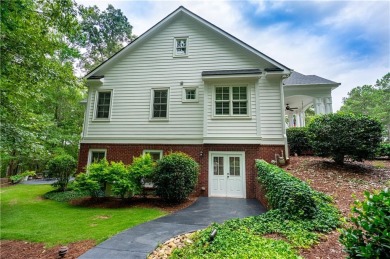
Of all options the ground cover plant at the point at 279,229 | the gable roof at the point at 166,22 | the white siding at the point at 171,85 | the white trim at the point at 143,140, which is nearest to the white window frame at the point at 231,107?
the white siding at the point at 171,85

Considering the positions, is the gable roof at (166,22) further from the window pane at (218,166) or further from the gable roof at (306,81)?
the window pane at (218,166)

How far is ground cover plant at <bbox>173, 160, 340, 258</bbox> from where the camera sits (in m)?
3.35

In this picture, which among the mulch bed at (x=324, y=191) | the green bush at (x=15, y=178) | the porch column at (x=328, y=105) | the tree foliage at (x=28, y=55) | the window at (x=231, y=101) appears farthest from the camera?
the green bush at (x=15, y=178)

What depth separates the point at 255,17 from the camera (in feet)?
46.5

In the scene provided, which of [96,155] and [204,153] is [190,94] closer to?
[204,153]

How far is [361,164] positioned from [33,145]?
13.0 m

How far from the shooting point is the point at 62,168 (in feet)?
33.9

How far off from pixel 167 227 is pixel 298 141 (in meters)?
9.19

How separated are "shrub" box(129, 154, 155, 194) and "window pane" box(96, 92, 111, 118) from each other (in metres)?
4.28

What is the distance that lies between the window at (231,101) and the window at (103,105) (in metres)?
6.09

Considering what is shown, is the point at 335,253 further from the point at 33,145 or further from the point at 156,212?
the point at 33,145

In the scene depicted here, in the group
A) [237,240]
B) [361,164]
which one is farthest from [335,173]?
[237,240]

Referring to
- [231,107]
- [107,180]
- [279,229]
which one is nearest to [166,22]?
[231,107]

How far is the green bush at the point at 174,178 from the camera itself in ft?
25.1
